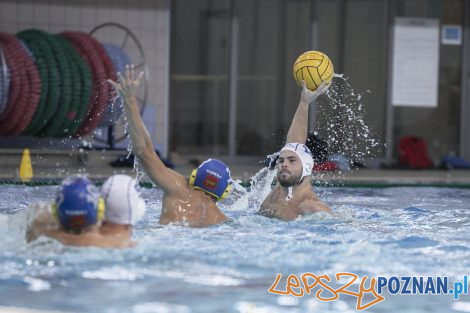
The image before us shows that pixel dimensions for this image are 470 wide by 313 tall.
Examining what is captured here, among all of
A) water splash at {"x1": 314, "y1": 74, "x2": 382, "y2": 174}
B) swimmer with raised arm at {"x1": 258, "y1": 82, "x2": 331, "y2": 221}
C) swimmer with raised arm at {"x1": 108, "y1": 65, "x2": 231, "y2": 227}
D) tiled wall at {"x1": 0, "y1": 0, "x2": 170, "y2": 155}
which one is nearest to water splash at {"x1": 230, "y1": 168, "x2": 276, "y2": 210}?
swimmer with raised arm at {"x1": 258, "y1": 82, "x2": 331, "y2": 221}

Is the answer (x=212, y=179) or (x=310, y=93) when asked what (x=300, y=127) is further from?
(x=212, y=179)

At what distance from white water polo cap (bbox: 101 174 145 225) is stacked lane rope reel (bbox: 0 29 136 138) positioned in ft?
17.5

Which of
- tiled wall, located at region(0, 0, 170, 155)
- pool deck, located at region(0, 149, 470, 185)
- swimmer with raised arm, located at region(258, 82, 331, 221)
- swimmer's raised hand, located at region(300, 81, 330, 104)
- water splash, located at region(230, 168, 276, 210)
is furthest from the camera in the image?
tiled wall, located at region(0, 0, 170, 155)

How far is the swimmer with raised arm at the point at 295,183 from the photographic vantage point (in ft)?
17.7

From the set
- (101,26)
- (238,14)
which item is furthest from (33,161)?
(238,14)

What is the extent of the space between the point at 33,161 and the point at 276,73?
380 cm

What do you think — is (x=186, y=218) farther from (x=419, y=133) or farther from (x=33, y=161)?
(x=419, y=133)

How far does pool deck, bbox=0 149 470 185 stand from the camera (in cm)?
899

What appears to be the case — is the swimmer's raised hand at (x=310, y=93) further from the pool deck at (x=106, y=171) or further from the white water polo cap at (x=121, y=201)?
the pool deck at (x=106, y=171)

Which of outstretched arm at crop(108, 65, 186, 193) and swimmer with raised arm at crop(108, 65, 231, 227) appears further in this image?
swimmer with raised arm at crop(108, 65, 231, 227)

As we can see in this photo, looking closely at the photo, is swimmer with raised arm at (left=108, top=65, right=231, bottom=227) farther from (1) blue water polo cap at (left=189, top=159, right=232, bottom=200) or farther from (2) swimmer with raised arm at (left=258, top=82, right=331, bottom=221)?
(2) swimmer with raised arm at (left=258, top=82, right=331, bottom=221)

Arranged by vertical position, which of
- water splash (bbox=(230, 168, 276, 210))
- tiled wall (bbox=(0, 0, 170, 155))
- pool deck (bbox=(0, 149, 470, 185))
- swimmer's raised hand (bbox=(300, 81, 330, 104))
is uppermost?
tiled wall (bbox=(0, 0, 170, 155))

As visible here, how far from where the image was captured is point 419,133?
41.4 feet

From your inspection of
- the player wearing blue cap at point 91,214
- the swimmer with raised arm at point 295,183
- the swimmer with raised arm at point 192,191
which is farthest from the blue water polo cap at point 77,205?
the swimmer with raised arm at point 295,183
